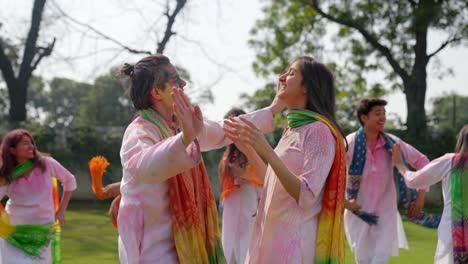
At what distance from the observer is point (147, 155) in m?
2.82

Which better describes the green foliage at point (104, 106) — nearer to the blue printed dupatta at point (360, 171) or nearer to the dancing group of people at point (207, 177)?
the blue printed dupatta at point (360, 171)

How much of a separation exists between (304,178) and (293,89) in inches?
20.9

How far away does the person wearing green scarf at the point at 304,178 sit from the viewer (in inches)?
130

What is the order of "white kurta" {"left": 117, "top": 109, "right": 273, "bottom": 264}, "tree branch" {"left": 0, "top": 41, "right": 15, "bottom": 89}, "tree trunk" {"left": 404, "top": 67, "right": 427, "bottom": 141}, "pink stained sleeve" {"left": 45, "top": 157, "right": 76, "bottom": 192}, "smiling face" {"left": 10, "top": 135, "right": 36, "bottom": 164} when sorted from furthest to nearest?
1. "tree trunk" {"left": 404, "top": 67, "right": 427, "bottom": 141}
2. "tree branch" {"left": 0, "top": 41, "right": 15, "bottom": 89}
3. "pink stained sleeve" {"left": 45, "top": 157, "right": 76, "bottom": 192}
4. "smiling face" {"left": 10, "top": 135, "right": 36, "bottom": 164}
5. "white kurta" {"left": 117, "top": 109, "right": 273, "bottom": 264}

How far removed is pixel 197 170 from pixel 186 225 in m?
0.35

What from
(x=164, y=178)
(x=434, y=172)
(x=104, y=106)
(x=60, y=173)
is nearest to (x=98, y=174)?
(x=164, y=178)

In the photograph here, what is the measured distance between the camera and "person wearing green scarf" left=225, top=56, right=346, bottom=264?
3301 mm

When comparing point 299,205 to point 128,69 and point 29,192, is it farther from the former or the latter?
point 29,192

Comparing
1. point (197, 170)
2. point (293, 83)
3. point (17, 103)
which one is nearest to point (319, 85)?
point (293, 83)

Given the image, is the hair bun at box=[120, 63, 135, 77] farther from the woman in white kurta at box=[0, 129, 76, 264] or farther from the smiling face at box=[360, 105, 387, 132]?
the smiling face at box=[360, 105, 387, 132]

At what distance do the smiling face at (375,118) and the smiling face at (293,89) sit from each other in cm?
433

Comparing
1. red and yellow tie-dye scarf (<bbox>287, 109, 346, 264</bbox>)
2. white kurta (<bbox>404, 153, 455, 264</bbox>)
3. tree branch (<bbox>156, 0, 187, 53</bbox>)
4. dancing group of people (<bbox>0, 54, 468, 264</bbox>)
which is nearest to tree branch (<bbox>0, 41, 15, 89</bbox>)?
tree branch (<bbox>156, 0, 187, 53</bbox>)

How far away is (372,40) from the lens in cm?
2402

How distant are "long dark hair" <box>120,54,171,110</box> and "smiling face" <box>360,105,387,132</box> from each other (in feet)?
15.7
